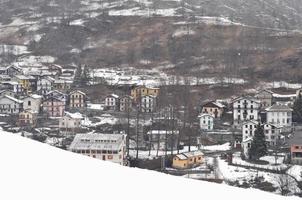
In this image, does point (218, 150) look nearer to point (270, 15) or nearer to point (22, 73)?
point (22, 73)

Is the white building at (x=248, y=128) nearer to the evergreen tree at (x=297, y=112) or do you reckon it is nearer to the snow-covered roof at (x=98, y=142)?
the evergreen tree at (x=297, y=112)

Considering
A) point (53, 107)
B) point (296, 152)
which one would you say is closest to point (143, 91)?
point (53, 107)

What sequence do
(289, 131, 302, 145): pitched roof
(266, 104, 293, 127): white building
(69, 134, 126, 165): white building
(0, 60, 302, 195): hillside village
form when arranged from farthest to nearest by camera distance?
(266, 104, 293, 127): white building < (289, 131, 302, 145): pitched roof < (69, 134, 126, 165): white building < (0, 60, 302, 195): hillside village

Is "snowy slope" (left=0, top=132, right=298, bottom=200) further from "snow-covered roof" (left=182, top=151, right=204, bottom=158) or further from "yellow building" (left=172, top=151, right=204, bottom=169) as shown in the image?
"snow-covered roof" (left=182, top=151, right=204, bottom=158)

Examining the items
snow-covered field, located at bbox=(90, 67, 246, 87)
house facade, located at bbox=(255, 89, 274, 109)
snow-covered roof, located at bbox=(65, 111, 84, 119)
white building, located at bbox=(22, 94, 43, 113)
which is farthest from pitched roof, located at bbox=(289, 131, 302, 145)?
white building, located at bbox=(22, 94, 43, 113)

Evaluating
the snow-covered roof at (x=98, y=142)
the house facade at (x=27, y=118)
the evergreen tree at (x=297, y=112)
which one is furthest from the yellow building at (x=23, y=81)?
→ the evergreen tree at (x=297, y=112)

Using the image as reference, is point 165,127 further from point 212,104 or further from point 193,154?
point 193,154
